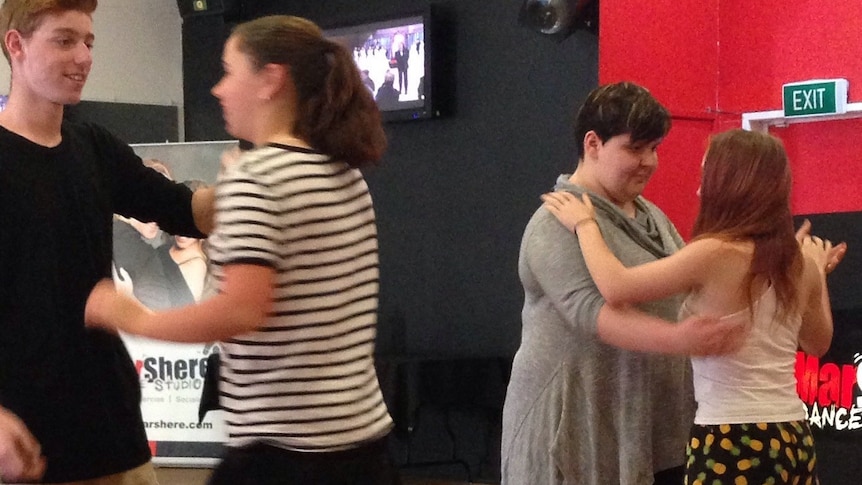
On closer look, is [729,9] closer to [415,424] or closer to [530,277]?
[415,424]

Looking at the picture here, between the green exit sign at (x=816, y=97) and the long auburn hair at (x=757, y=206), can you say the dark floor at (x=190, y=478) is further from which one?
the long auburn hair at (x=757, y=206)

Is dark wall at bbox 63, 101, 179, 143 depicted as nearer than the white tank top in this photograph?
No

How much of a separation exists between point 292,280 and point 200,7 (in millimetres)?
5051

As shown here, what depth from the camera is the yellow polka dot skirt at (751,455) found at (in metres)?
1.91

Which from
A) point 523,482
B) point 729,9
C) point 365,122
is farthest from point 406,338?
point 365,122

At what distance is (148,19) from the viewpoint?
21.1ft

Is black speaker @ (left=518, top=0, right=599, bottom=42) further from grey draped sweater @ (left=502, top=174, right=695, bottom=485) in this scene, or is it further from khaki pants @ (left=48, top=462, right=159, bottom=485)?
khaki pants @ (left=48, top=462, right=159, bottom=485)

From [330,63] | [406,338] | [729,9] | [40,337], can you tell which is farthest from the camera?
[406,338]

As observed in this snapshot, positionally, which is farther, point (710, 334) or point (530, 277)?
point (530, 277)

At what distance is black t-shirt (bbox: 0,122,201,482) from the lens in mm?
1718

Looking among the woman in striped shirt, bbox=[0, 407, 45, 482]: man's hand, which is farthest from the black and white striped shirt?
bbox=[0, 407, 45, 482]: man's hand

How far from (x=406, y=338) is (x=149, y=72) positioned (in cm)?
238

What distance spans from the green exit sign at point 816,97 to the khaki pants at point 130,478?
3280 millimetres

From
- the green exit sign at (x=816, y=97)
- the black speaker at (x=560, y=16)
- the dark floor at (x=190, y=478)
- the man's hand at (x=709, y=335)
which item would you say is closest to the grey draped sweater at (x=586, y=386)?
the man's hand at (x=709, y=335)
